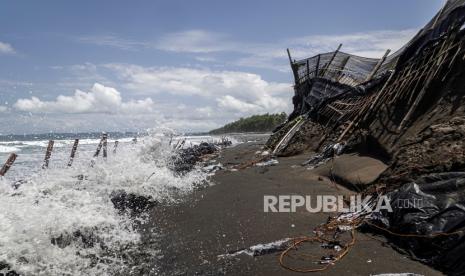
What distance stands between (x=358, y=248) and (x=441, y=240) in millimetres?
974

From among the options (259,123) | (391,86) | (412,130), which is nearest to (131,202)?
(412,130)

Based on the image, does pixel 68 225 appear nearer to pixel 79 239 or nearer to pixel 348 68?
pixel 79 239

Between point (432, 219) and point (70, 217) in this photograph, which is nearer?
point (432, 219)

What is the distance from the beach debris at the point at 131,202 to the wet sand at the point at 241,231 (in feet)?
1.44

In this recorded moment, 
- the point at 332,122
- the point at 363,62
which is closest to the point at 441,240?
the point at 332,122

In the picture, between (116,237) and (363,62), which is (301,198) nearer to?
(116,237)

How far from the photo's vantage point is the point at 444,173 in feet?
17.5

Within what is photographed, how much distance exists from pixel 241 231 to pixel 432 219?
2.67m

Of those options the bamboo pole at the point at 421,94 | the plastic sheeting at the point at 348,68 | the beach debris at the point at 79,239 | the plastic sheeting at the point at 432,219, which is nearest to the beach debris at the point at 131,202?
the beach debris at the point at 79,239

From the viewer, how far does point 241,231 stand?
20.1 feet

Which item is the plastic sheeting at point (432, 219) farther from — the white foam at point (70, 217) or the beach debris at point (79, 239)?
the beach debris at point (79, 239)

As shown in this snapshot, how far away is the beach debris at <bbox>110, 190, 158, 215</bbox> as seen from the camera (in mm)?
8223

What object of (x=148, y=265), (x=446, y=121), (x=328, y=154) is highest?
(x=446, y=121)

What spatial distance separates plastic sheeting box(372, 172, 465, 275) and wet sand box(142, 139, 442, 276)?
19cm
